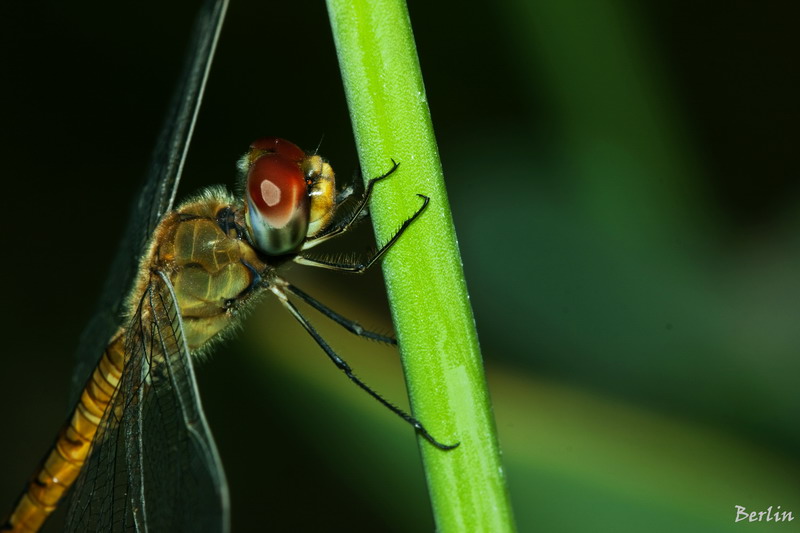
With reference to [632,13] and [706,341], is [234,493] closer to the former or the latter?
[706,341]

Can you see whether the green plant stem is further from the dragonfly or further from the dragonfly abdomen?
the dragonfly abdomen

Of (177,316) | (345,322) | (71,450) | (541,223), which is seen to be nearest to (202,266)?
(177,316)

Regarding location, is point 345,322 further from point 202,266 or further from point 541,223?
point 541,223

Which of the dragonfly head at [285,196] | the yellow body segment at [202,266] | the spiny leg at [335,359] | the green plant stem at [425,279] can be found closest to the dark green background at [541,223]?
the spiny leg at [335,359]

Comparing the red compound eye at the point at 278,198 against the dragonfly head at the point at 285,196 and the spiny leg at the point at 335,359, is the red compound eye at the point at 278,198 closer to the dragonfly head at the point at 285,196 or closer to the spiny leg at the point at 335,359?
the dragonfly head at the point at 285,196

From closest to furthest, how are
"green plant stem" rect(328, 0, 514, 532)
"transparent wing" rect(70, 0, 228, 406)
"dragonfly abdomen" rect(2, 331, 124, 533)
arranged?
"green plant stem" rect(328, 0, 514, 532) < "transparent wing" rect(70, 0, 228, 406) < "dragonfly abdomen" rect(2, 331, 124, 533)

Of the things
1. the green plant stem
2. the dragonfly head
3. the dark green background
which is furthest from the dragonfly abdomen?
the green plant stem
